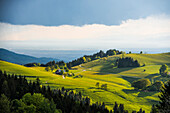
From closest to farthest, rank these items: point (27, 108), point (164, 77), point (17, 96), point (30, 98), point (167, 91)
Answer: point (167, 91), point (27, 108), point (30, 98), point (17, 96), point (164, 77)

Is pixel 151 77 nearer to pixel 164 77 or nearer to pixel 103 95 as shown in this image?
pixel 164 77

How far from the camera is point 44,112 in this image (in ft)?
141

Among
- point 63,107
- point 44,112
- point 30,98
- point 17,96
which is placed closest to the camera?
point 44,112

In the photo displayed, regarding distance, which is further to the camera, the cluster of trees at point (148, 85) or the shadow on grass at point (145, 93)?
the cluster of trees at point (148, 85)

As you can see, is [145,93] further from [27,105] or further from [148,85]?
[27,105]

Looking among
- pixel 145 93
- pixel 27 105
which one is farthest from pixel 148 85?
pixel 27 105

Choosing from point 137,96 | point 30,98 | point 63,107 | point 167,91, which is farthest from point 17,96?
point 137,96

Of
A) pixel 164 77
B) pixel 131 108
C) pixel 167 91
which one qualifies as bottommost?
pixel 131 108

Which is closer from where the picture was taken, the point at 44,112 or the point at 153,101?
the point at 44,112

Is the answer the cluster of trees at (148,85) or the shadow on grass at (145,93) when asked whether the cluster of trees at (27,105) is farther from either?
the cluster of trees at (148,85)

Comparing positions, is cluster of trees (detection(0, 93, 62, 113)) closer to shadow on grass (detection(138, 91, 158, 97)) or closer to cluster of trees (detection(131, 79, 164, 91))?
shadow on grass (detection(138, 91, 158, 97))

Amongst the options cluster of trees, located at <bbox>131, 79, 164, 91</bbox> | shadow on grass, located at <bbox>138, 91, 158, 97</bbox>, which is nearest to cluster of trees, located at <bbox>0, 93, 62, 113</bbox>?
shadow on grass, located at <bbox>138, 91, 158, 97</bbox>

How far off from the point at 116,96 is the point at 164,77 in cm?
8869

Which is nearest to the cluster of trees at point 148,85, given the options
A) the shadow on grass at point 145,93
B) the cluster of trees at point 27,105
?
the shadow on grass at point 145,93
